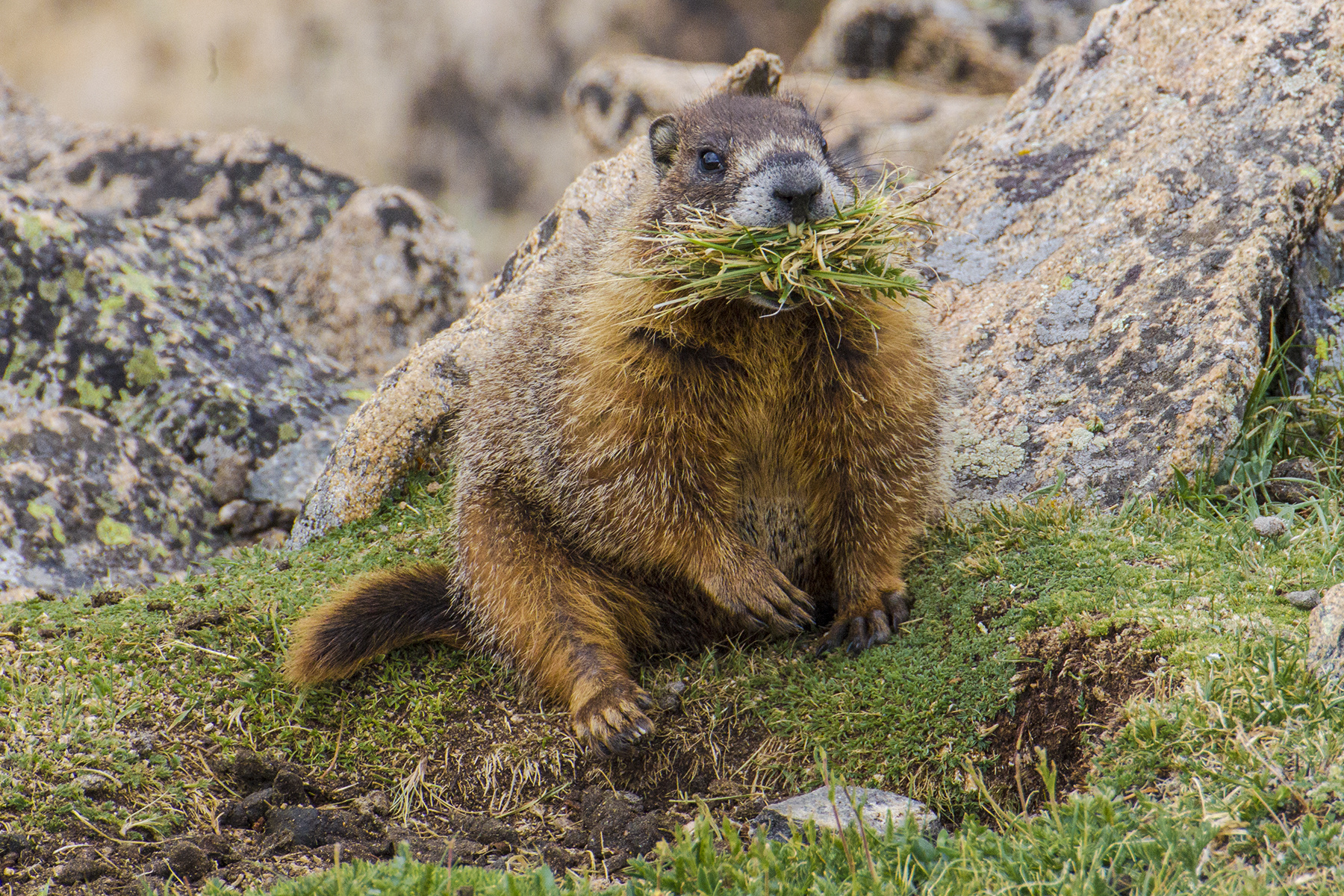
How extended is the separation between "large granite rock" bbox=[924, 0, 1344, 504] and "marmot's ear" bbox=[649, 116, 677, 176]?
1.75m

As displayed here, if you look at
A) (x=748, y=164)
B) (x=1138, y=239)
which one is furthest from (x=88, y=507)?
(x=1138, y=239)

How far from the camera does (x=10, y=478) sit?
5.53 m

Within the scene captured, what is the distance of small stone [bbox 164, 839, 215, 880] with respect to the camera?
10.7 feet

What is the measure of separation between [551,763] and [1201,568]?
2.31 metres

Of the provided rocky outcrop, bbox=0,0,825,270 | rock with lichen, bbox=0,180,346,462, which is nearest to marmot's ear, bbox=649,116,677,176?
rock with lichen, bbox=0,180,346,462

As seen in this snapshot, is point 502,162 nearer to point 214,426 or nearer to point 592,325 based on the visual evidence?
point 214,426

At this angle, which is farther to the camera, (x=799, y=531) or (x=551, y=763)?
(x=799, y=531)

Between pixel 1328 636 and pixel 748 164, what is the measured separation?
233 centimetres

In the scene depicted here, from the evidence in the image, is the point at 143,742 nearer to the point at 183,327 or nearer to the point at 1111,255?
the point at 183,327

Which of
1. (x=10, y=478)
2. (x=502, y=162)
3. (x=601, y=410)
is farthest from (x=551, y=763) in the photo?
(x=502, y=162)

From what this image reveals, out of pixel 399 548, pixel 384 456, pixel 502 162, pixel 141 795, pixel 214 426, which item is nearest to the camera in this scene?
pixel 141 795

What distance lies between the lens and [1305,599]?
3.40 meters

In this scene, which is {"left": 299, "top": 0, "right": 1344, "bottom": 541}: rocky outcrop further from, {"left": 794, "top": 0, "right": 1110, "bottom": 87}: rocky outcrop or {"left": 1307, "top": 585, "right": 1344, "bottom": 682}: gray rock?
{"left": 794, "top": 0, "right": 1110, "bottom": 87}: rocky outcrop

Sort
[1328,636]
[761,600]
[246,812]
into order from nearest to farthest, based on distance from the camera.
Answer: [1328,636] → [246,812] → [761,600]
